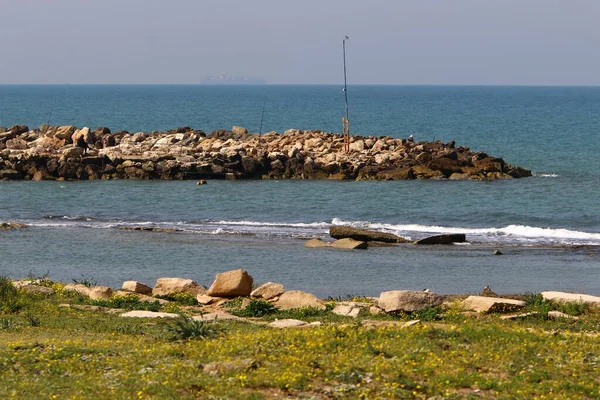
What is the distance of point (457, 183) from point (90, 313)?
35.7 meters

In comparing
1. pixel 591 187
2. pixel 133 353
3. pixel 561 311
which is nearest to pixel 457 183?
pixel 591 187

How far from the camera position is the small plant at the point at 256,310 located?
21234 mm

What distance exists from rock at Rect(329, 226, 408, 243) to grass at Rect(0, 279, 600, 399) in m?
19.2

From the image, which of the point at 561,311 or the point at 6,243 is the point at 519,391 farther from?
the point at 6,243

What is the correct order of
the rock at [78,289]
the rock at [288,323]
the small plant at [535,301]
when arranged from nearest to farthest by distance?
the rock at [288,323]
the small plant at [535,301]
the rock at [78,289]

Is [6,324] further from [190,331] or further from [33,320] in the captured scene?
[190,331]

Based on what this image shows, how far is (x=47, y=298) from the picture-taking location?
22.9 metres

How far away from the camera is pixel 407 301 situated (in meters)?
20.7

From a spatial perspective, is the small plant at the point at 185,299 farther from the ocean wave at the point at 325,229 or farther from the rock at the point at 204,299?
the ocean wave at the point at 325,229

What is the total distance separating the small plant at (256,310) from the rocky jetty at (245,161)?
35.2 m

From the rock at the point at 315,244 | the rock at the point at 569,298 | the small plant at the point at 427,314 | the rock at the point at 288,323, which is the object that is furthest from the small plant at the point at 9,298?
the rock at the point at 315,244

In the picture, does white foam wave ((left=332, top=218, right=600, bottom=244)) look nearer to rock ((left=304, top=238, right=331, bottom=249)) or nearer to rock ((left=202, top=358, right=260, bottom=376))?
rock ((left=304, top=238, right=331, bottom=249))

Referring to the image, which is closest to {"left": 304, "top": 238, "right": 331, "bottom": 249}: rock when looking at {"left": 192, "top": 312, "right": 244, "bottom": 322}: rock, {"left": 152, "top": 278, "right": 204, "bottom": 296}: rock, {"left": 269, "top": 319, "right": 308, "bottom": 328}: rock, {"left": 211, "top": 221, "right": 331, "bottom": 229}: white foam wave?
{"left": 211, "top": 221, "right": 331, "bottom": 229}: white foam wave

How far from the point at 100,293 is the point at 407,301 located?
25.1 feet
